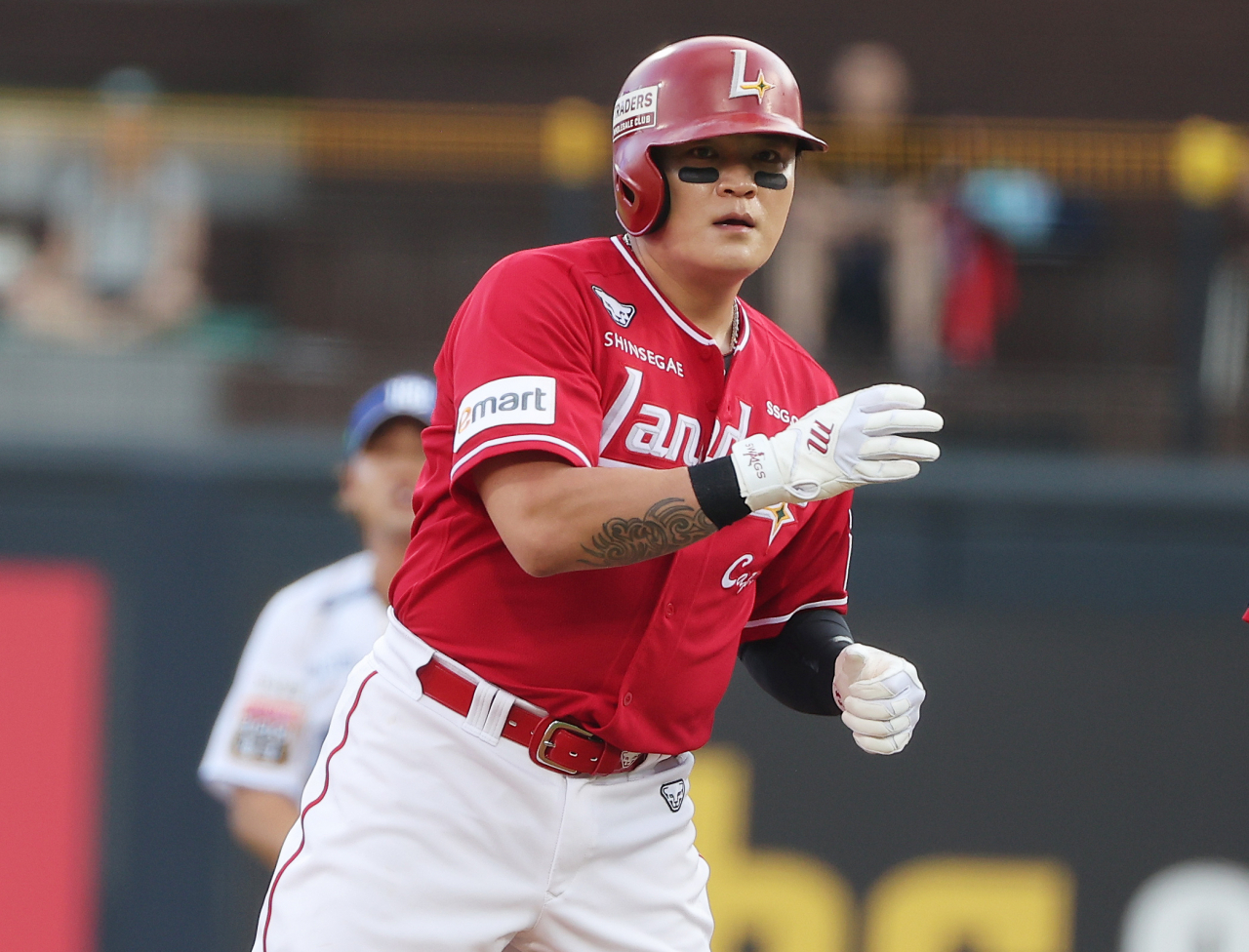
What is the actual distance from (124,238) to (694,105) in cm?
381

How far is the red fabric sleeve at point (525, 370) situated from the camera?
2.62 m

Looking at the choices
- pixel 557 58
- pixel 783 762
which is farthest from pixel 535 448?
pixel 557 58

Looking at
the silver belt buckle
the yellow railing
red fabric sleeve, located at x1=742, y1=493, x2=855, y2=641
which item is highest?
the yellow railing

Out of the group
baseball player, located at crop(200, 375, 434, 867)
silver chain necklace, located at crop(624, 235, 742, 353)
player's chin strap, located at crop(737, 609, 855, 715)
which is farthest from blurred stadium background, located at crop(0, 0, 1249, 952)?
silver chain necklace, located at crop(624, 235, 742, 353)

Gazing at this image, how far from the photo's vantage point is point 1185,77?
8.16 metres

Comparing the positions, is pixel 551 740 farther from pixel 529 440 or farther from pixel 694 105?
pixel 694 105

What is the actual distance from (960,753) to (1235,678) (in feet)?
3.07

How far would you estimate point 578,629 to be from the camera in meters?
2.86

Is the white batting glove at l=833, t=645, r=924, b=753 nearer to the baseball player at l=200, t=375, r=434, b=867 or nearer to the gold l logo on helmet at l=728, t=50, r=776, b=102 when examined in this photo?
the gold l logo on helmet at l=728, t=50, r=776, b=102

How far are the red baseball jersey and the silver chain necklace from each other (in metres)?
0.06

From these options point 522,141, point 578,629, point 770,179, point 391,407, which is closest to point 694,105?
point 770,179

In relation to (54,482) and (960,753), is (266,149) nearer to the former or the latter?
(54,482)

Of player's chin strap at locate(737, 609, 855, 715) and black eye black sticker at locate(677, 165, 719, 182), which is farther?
player's chin strap at locate(737, 609, 855, 715)

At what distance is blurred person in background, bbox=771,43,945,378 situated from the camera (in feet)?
19.7
